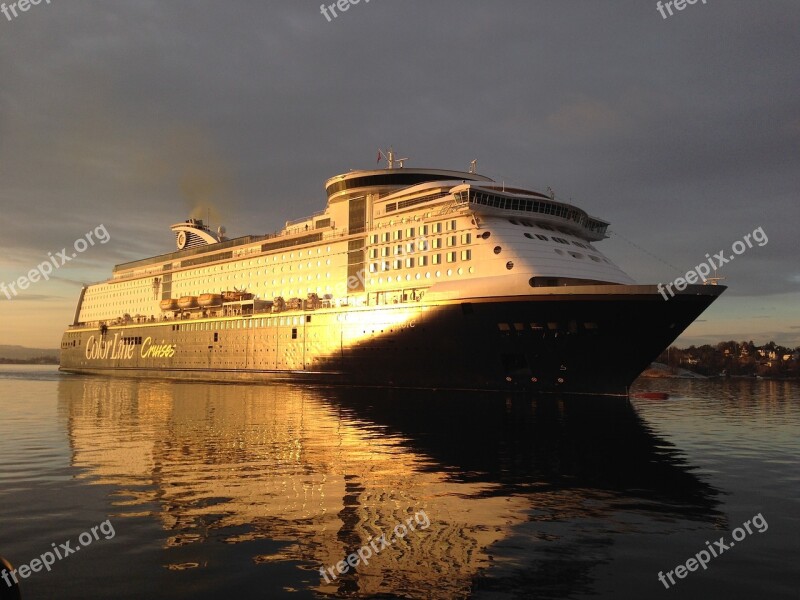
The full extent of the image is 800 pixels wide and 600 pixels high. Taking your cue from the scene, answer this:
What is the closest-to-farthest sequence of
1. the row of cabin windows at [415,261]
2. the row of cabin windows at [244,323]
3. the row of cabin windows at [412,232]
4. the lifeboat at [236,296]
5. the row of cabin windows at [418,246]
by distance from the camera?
the row of cabin windows at [415,261], the row of cabin windows at [418,246], the row of cabin windows at [412,232], the row of cabin windows at [244,323], the lifeboat at [236,296]

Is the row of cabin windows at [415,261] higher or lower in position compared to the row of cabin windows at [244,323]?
higher

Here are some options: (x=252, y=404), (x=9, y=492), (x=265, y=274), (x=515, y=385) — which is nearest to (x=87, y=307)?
(x=265, y=274)

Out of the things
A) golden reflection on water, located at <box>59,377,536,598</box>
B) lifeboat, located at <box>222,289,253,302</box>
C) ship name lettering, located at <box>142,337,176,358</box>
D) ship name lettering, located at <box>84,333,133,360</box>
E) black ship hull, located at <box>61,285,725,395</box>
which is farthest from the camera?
ship name lettering, located at <box>84,333,133,360</box>

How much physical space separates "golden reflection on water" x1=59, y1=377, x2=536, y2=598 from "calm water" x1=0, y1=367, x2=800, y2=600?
0.05m

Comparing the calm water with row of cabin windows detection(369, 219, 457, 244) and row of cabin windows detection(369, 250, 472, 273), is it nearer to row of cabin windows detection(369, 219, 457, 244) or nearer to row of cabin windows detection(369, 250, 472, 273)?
row of cabin windows detection(369, 250, 472, 273)

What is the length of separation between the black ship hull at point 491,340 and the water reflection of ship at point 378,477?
563 cm

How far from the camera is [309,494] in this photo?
1082cm

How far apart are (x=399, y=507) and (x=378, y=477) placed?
2412mm

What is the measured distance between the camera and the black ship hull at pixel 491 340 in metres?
28.2

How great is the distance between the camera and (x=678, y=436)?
20047 millimetres

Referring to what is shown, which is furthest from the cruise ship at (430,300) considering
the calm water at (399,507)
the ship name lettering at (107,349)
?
the ship name lettering at (107,349)

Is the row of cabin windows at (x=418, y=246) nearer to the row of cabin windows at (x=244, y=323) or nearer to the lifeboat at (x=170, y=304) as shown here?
the row of cabin windows at (x=244, y=323)

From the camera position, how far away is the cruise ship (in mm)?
29000

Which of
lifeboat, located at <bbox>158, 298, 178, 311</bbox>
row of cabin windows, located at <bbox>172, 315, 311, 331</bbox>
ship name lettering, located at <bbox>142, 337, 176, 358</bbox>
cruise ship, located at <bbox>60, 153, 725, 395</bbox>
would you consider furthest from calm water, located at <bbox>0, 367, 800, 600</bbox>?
lifeboat, located at <bbox>158, 298, 178, 311</bbox>
